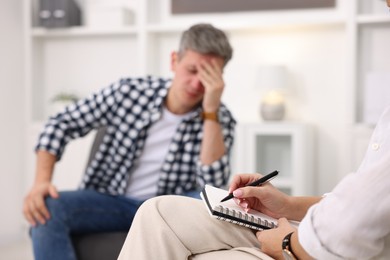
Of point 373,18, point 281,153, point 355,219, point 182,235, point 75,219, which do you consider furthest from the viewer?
point 281,153

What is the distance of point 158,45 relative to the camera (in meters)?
4.09

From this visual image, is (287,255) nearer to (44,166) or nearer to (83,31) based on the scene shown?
(44,166)

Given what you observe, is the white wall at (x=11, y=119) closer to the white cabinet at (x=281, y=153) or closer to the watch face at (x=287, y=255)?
the white cabinet at (x=281, y=153)

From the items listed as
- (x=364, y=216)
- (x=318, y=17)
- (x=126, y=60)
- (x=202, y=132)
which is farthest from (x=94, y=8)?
(x=364, y=216)

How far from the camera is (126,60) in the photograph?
4195 mm

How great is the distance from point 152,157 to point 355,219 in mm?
1294

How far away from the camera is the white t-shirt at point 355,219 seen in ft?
2.88

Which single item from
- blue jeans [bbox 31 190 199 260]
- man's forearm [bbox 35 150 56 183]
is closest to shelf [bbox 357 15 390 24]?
blue jeans [bbox 31 190 199 260]

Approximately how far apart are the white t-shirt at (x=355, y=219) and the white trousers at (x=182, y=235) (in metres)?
0.21

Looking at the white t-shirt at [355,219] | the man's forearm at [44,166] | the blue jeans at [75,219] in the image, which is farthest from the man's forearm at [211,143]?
the white t-shirt at [355,219]

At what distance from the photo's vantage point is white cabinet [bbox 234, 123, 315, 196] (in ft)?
11.8

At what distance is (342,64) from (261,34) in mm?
585

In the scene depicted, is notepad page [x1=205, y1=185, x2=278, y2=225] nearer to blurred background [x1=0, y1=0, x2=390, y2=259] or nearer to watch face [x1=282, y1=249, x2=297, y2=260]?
watch face [x1=282, y1=249, x2=297, y2=260]

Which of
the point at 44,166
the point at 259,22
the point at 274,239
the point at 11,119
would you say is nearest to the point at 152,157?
the point at 44,166
